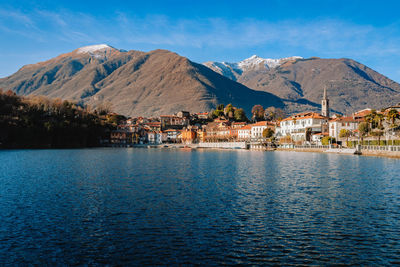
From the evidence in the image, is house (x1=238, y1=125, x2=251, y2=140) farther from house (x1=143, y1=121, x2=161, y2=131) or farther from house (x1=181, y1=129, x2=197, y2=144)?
house (x1=143, y1=121, x2=161, y2=131)

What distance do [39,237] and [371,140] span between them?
85.4 meters

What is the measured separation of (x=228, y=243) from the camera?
602 inches

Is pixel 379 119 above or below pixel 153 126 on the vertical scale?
below

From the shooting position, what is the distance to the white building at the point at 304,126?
370 feet

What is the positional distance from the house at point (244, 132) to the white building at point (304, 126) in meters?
22.5

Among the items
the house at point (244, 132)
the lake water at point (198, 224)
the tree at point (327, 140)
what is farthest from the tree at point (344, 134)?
the lake water at point (198, 224)

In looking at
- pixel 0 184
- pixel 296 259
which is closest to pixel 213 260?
pixel 296 259

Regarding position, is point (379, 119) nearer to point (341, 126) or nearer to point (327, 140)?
point (327, 140)

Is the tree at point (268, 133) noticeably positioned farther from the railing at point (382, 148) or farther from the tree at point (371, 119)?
the railing at point (382, 148)

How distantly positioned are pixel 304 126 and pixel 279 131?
16.1 metres

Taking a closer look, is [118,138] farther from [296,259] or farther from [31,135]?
[296,259]

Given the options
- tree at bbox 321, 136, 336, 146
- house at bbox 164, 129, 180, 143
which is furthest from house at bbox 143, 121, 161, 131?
tree at bbox 321, 136, 336, 146

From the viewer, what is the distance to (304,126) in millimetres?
116250

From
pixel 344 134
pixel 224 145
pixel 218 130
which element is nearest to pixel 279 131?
pixel 224 145
